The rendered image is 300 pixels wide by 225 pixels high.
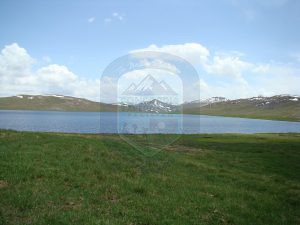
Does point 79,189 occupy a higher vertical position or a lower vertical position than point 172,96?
lower

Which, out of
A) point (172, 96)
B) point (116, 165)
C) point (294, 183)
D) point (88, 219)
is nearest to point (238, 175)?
point (294, 183)

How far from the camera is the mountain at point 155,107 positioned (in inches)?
1089

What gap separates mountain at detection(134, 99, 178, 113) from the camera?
27.7 meters

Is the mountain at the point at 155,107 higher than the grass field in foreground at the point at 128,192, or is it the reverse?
the mountain at the point at 155,107

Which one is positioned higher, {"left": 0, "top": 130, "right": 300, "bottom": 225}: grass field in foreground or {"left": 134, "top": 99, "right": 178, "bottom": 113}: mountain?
{"left": 134, "top": 99, "right": 178, "bottom": 113}: mountain

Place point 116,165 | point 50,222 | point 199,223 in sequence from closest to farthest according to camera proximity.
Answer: point 50,222 → point 199,223 → point 116,165

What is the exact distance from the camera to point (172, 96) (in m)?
27.3

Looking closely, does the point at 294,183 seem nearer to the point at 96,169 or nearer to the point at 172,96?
the point at 172,96

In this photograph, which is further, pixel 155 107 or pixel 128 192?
pixel 155 107

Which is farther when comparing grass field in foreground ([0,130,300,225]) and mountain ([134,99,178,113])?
mountain ([134,99,178,113])

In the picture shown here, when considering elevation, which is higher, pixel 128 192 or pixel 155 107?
pixel 155 107

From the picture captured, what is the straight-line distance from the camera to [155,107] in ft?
93.1

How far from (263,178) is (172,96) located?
10532 millimetres

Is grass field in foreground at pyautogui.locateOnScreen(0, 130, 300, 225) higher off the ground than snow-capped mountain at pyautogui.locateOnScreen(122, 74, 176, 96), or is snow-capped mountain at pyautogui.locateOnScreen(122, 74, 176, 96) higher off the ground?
→ snow-capped mountain at pyautogui.locateOnScreen(122, 74, 176, 96)
